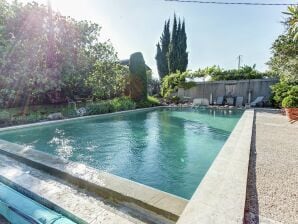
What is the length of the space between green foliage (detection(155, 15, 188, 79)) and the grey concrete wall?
980 centimetres

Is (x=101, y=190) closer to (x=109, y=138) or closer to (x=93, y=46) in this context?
(x=109, y=138)

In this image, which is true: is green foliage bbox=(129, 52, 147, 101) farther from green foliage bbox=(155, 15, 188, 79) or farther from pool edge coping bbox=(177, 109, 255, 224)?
pool edge coping bbox=(177, 109, 255, 224)

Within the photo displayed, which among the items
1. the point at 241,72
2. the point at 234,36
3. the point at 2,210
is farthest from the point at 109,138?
the point at 241,72

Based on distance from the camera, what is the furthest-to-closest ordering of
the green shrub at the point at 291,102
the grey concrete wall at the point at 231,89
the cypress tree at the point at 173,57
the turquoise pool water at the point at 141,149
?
1. the cypress tree at the point at 173,57
2. the grey concrete wall at the point at 231,89
3. the green shrub at the point at 291,102
4. the turquoise pool water at the point at 141,149

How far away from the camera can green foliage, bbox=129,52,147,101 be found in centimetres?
1744

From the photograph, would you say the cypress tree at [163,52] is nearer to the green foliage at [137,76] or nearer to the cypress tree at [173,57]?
the cypress tree at [173,57]

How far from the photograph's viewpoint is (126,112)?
Answer: 564 inches

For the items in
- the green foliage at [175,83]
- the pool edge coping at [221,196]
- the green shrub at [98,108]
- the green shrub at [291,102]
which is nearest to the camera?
the pool edge coping at [221,196]

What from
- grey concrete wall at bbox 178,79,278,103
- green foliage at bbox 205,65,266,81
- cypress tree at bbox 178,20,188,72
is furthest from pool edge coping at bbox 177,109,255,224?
cypress tree at bbox 178,20,188,72

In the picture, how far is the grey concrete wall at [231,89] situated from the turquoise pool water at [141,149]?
35.7ft

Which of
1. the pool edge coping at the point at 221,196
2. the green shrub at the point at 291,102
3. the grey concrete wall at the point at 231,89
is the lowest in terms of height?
the pool edge coping at the point at 221,196

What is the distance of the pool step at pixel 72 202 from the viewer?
7.25ft

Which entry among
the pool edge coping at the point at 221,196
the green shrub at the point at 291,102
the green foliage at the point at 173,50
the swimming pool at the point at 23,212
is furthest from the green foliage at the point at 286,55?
the green foliage at the point at 173,50

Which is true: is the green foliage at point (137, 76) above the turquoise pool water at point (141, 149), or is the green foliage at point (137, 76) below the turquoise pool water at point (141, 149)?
above
